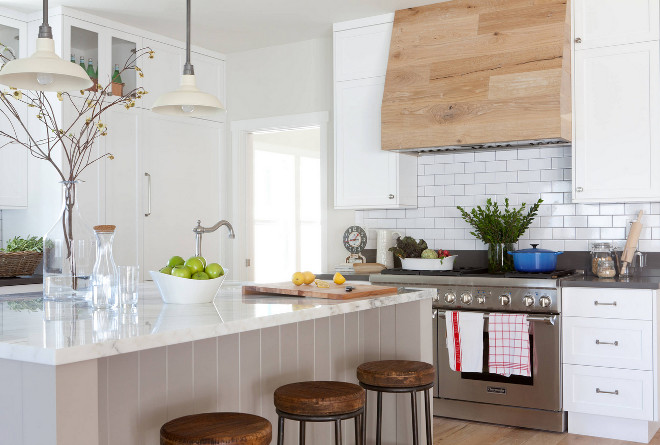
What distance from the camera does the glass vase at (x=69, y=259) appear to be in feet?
8.25

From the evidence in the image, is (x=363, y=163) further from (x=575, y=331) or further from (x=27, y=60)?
(x=27, y=60)

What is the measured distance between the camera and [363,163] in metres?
5.21

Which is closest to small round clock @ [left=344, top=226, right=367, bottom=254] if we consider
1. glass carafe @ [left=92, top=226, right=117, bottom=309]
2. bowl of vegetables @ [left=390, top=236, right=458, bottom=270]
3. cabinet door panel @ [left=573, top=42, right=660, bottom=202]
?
bowl of vegetables @ [left=390, top=236, right=458, bottom=270]

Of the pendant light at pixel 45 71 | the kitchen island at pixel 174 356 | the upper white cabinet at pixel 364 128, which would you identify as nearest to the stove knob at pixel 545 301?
the kitchen island at pixel 174 356

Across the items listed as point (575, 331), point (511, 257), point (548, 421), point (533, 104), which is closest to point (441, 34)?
point (533, 104)

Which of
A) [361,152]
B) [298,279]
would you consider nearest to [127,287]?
[298,279]

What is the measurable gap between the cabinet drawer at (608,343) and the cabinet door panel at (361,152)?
153cm

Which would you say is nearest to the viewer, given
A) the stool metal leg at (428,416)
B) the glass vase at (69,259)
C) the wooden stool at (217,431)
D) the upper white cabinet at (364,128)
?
the wooden stool at (217,431)

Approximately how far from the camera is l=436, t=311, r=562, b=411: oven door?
4.20 meters

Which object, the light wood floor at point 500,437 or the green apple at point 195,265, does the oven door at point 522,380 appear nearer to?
the light wood floor at point 500,437

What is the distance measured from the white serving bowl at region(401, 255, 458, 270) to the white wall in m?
0.83

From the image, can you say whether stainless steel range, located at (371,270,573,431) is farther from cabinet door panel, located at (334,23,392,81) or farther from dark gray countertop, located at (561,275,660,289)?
cabinet door panel, located at (334,23,392,81)

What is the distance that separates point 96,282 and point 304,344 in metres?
1.00

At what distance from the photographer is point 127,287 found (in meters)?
2.38
